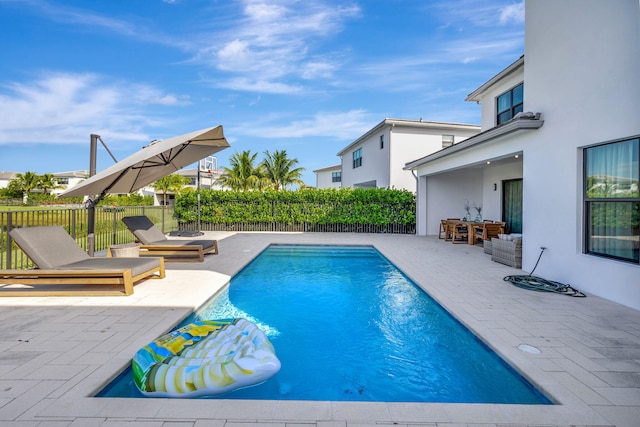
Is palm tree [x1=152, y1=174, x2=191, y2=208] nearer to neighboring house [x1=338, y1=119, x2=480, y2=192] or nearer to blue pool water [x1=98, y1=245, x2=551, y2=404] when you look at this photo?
neighboring house [x1=338, y1=119, x2=480, y2=192]

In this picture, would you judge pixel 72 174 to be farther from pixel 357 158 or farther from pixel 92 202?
pixel 92 202

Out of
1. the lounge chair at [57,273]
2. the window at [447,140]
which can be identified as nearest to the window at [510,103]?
the window at [447,140]

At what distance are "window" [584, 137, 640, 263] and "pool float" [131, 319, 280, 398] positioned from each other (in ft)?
17.5

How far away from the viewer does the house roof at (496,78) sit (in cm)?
1008

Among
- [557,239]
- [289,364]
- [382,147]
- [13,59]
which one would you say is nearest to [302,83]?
[382,147]

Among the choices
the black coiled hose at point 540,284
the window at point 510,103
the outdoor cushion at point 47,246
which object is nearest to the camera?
the outdoor cushion at point 47,246

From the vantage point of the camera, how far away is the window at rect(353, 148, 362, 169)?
2231 cm

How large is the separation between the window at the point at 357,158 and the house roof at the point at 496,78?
9621mm

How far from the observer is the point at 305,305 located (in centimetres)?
562

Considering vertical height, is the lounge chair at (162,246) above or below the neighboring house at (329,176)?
below

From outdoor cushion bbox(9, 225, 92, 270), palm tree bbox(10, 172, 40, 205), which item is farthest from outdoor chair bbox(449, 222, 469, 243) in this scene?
palm tree bbox(10, 172, 40, 205)

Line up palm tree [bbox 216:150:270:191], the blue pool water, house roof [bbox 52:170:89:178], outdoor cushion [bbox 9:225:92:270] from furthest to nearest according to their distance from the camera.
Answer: house roof [bbox 52:170:89:178] < palm tree [bbox 216:150:270:191] < outdoor cushion [bbox 9:225:92:270] < the blue pool water

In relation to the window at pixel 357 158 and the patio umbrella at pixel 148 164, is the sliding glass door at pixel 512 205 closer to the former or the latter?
the patio umbrella at pixel 148 164

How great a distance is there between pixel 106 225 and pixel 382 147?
532 inches
